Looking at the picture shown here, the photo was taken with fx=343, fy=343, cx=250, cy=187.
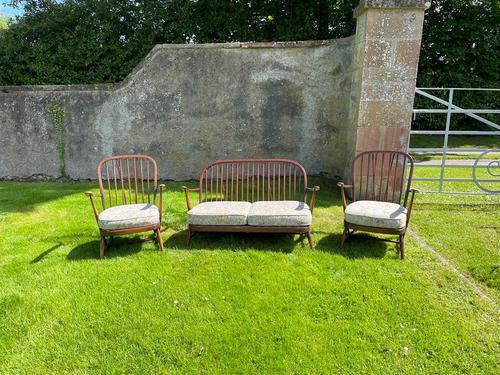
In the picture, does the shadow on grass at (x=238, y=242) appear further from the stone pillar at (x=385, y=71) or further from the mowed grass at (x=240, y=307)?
the stone pillar at (x=385, y=71)

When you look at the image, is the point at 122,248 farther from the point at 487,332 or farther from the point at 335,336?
the point at 487,332

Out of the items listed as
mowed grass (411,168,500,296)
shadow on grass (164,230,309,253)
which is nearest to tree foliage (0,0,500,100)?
mowed grass (411,168,500,296)

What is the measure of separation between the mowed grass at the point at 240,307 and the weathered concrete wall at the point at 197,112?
2424 mm

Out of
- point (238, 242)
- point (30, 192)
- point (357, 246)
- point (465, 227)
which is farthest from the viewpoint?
point (30, 192)

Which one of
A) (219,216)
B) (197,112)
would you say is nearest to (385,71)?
(219,216)

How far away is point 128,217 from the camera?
350 centimetres

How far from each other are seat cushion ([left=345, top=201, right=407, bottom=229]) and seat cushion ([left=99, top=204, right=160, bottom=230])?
2049 mm

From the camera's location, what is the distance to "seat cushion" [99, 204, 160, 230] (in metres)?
3.45

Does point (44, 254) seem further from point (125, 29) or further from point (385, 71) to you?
point (125, 29)

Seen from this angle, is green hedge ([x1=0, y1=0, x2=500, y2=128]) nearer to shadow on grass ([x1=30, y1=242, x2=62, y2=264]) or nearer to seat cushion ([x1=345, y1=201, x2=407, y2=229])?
shadow on grass ([x1=30, y1=242, x2=62, y2=264])

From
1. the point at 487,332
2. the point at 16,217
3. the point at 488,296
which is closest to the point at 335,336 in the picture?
the point at 487,332

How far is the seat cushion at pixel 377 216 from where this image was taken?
11.2ft

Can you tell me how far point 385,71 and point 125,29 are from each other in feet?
21.5

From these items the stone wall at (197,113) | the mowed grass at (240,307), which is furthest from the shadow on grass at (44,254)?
the stone wall at (197,113)
